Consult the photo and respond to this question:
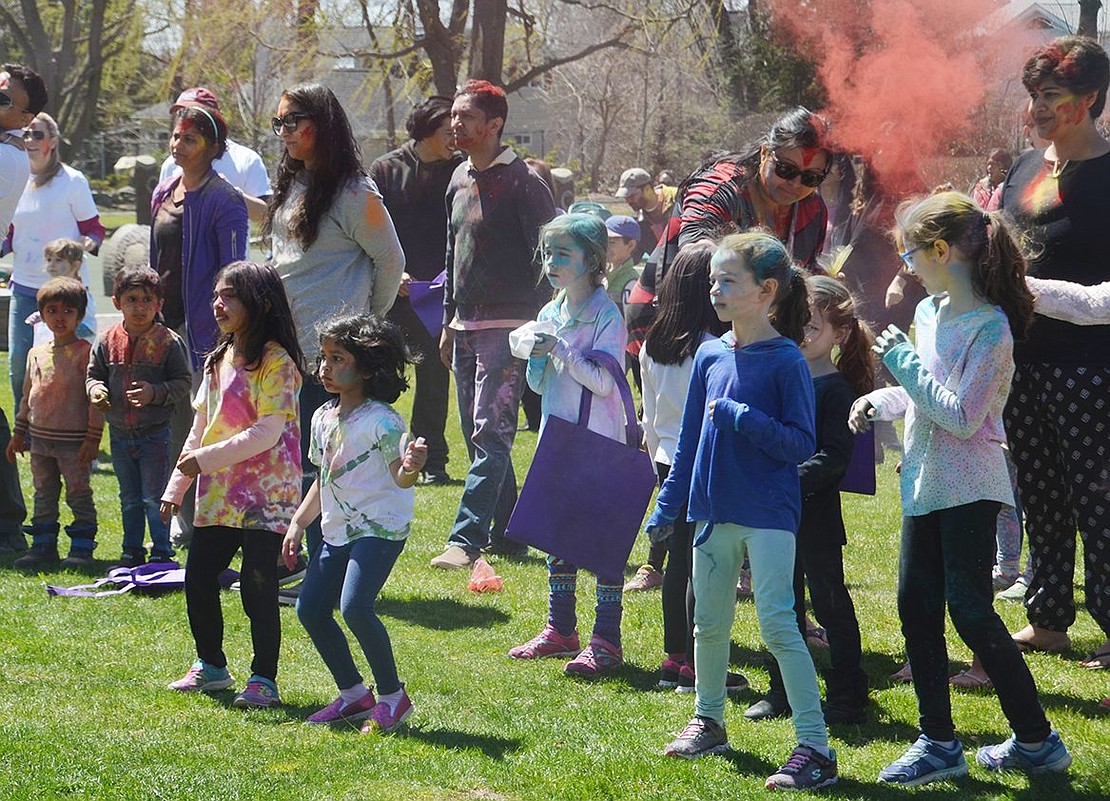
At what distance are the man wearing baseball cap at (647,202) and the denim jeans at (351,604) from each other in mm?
9767

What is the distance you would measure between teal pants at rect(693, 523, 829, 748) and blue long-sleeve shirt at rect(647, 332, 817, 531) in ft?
0.20

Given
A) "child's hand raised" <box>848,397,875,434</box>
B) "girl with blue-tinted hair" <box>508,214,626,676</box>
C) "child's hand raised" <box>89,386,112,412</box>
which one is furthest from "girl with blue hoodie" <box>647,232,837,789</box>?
"child's hand raised" <box>89,386,112,412</box>

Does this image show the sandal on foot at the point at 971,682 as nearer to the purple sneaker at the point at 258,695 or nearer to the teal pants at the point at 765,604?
the teal pants at the point at 765,604

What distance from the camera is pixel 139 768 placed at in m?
4.58

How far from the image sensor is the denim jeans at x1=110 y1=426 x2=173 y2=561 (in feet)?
24.8

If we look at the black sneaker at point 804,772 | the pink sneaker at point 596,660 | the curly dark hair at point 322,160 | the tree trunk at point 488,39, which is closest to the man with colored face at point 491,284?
the curly dark hair at point 322,160

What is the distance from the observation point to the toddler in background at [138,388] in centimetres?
738

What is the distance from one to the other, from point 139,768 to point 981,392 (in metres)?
2.76

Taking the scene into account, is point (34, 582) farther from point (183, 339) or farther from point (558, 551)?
point (558, 551)

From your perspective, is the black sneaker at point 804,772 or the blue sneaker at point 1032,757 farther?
the blue sneaker at point 1032,757

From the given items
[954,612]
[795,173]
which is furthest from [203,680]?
[795,173]

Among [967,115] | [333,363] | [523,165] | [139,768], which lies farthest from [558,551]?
[967,115]

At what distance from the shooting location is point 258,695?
538 cm

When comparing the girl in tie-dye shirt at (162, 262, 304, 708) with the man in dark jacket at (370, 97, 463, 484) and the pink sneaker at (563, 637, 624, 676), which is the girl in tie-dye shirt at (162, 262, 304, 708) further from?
the man in dark jacket at (370, 97, 463, 484)
